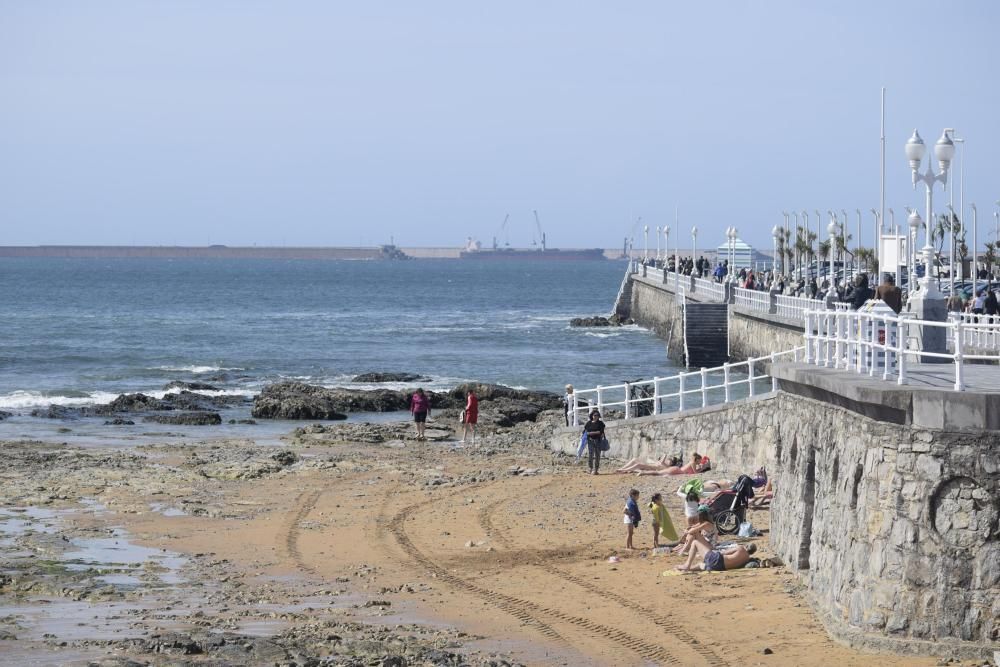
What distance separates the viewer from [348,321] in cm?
8925

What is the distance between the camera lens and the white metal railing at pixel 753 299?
44406 millimetres

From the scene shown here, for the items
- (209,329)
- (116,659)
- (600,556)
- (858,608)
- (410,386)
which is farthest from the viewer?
(209,329)

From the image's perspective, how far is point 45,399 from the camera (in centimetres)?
4244

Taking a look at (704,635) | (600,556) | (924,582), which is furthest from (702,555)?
(924,582)

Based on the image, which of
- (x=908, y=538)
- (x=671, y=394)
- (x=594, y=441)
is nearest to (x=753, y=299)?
(x=671, y=394)

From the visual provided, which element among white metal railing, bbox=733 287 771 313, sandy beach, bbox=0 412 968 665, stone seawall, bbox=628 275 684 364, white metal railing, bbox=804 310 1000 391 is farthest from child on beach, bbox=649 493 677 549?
stone seawall, bbox=628 275 684 364

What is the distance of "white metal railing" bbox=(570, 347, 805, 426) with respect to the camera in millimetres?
24891

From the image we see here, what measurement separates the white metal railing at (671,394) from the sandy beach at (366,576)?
1983 millimetres

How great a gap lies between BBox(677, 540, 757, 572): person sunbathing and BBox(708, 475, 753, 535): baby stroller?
1765 millimetres

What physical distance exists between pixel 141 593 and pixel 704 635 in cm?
642

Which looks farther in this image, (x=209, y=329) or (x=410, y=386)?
(x=209, y=329)

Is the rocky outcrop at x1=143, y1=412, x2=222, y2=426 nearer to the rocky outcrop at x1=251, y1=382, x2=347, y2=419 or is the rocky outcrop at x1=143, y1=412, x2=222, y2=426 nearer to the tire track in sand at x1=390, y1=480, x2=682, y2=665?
the rocky outcrop at x1=251, y1=382, x2=347, y2=419

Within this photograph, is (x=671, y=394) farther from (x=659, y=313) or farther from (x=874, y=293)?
(x=659, y=313)

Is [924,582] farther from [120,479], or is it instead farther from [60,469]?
[60,469]
